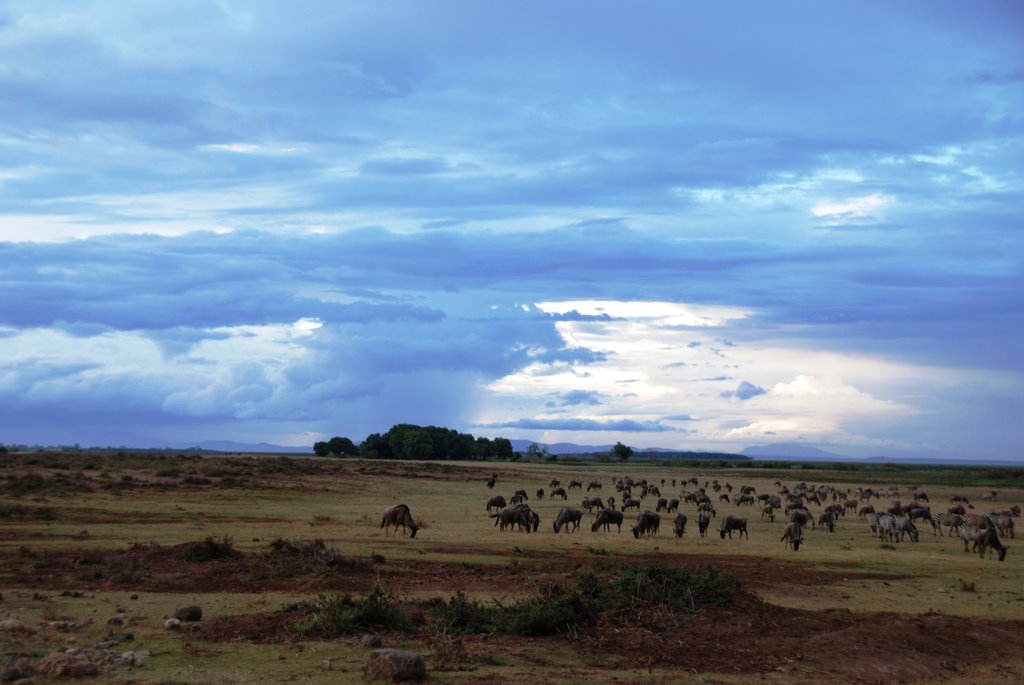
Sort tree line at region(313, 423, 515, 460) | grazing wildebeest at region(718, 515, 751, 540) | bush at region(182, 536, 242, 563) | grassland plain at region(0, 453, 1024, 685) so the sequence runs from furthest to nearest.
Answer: tree line at region(313, 423, 515, 460)
grazing wildebeest at region(718, 515, 751, 540)
bush at region(182, 536, 242, 563)
grassland plain at region(0, 453, 1024, 685)

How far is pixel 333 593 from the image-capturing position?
17.0 m

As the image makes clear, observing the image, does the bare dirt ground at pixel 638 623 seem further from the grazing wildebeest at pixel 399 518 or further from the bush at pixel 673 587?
the grazing wildebeest at pixel 399 518

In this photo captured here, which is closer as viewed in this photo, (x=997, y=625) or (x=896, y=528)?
(x=997, y=625)

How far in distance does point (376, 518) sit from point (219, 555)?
17.4 metres

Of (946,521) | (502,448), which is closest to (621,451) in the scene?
(502,448)

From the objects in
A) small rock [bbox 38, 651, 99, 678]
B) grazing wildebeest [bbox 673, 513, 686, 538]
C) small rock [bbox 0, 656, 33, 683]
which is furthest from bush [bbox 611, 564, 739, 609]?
grazing wildebeest [bbox 673, 513, 686, 538]

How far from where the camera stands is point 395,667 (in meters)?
10.6

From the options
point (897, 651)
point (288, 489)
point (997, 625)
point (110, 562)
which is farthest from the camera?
point (288, 489)

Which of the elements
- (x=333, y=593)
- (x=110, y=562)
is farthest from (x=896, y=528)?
(x=110, y=562)

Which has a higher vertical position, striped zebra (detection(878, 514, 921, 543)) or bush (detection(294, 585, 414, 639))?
bush (detection(294, 585, 414, 639))

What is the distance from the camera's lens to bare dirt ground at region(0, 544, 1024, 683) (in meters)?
12.9

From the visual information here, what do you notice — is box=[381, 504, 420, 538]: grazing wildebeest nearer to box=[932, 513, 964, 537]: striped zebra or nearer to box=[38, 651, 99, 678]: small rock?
box=[38, 651, 99, 678]: small rock

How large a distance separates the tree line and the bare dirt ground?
408 ft

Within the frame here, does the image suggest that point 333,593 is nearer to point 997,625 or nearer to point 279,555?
point 279,555
